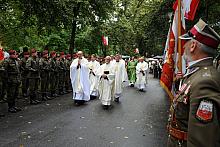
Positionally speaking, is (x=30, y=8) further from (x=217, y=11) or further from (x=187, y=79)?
(x=187, y=79)

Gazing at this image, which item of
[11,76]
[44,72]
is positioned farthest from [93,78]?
[11,76]

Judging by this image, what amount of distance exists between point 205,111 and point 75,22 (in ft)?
71.8

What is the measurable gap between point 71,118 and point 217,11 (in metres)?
10.7

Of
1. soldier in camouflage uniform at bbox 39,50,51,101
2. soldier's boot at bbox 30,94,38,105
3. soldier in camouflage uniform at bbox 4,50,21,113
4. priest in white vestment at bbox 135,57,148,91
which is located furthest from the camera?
priest in white vestment at bbox 135,57,148,91

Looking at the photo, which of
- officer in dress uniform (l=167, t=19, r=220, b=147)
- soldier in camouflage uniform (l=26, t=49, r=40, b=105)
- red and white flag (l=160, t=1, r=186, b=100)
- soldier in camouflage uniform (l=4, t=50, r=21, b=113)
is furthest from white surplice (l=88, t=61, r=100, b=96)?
officer in dress uniform (l=167, t=19, r=220, b=147)

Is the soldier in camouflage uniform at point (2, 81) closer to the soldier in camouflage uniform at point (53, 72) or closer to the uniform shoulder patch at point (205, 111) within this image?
the soldier in camouflage uniform at point (53, 72)

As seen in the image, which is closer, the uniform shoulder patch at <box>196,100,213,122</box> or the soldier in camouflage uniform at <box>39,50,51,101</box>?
the uniform shoulder patch at <box>196,100,213,122</box>

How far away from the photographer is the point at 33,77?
41.9 feet

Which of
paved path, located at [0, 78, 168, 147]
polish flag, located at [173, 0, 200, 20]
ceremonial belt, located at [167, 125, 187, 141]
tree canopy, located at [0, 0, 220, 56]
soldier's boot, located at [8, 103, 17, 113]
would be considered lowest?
paved path, located at [0, 78, 168, 147]

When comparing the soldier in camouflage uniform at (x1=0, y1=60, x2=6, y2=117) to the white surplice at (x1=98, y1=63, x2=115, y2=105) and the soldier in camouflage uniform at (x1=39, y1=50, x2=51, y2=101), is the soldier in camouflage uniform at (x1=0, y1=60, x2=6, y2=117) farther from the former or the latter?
the white surplice at (x1=98, y1=63, x2=115, y2=105)

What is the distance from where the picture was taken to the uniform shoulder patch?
2.38 metres

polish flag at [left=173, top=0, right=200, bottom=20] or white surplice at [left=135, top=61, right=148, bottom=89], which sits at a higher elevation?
polish flag at [left=173, top=0, right=200, bottom=20]

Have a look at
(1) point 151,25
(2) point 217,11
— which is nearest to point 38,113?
(2) point 217,11

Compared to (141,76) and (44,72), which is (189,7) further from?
(141,76)
